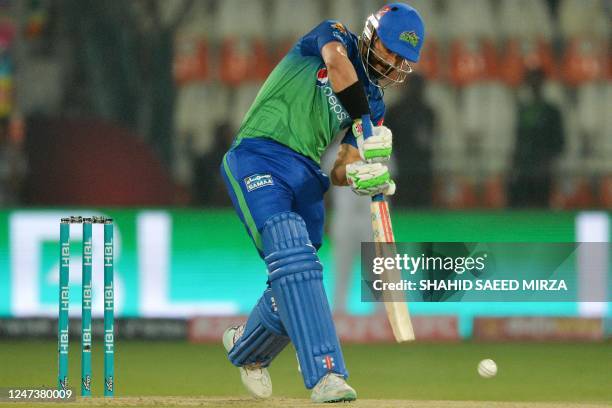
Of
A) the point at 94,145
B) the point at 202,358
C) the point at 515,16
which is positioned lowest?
the point at 202,358

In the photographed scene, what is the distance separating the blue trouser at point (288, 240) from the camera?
535 cm

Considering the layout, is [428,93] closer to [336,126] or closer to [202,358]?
[202,358]

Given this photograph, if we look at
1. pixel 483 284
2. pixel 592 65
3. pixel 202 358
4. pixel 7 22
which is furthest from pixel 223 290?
pixel 592 65

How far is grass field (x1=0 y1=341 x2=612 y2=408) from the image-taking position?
6836mm

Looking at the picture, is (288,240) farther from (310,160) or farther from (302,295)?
(310,160)

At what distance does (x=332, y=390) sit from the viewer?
5.23m

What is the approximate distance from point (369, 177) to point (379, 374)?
2.89 metres

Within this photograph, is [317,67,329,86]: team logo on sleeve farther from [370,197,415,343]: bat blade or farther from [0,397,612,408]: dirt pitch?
[0,397,612,408]: dirt pitch

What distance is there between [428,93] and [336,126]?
5.37 m

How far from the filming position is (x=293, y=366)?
8617 millimetres

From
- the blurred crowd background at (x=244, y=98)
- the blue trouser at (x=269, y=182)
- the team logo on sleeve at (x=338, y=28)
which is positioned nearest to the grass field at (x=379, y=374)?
the blue trouser at (x=269, y=182)

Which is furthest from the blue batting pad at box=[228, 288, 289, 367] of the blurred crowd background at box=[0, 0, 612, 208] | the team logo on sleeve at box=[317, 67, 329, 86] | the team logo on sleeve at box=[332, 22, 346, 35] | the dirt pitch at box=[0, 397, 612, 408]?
the blurred crowd background at box=[0, 0, 612, 208]

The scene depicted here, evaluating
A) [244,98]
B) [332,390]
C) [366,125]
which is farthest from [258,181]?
[244,98]

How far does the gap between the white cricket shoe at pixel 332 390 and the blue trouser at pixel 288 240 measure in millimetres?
32
